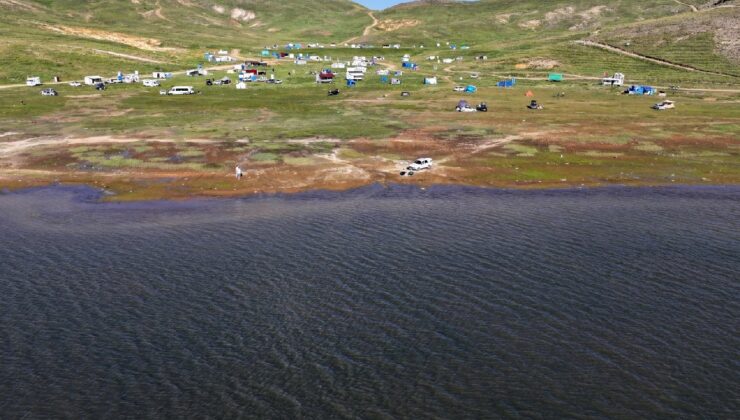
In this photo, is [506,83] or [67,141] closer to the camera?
[67,141]

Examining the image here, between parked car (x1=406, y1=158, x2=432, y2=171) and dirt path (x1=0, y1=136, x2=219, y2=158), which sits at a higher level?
dirt path (x1=0, y1=136, x2=219, y2=158)

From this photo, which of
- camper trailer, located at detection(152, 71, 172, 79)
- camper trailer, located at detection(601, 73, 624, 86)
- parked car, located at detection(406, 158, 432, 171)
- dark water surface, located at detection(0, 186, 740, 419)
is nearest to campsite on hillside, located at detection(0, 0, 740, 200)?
camper trailer, located at detection(601, 73, 624, 86)

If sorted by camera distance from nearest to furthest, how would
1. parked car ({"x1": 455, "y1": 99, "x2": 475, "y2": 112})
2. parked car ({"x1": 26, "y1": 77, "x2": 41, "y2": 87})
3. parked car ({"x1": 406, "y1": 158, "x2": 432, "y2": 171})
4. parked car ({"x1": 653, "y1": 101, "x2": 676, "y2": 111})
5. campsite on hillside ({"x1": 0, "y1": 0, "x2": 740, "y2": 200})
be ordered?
campsite on hillside ({"x1": 0, "y1": 0, "x2": 740, "y2": 200})
parked car ({"x1": 406, "y1": 158, "x2": 432, "y2": 171})
parked car ({"x1": 653, "y1": 101, "x2": 676, "y2": 111})
parked car ({"x1": 455, "y1": 99, "x2": 475, "y2": 112})
parked car ({"x1": 26, "y1": 77, "x2": 41, "y2": 87})

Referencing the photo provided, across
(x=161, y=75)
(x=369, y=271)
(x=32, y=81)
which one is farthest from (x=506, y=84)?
(x=369, y=271)

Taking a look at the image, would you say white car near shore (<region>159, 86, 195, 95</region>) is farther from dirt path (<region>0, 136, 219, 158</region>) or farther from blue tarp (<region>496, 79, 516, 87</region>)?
blue tarp (<region>496, 79, 516, 87</region>)

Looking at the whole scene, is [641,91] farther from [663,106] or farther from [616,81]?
[663,106]

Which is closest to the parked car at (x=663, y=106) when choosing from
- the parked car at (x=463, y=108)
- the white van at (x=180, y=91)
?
the parked car at (x=463, y=108)
